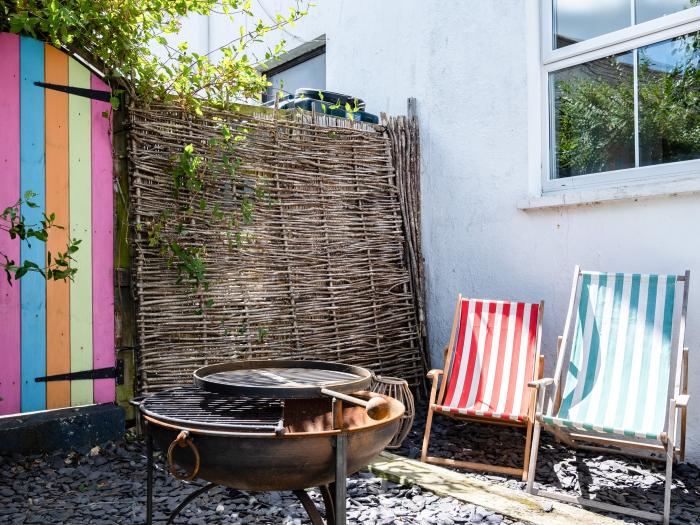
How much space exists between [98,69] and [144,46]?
0.98 ft

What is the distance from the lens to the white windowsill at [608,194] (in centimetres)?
340

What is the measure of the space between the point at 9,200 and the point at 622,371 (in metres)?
3.35

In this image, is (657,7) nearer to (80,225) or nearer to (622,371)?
(622,371)

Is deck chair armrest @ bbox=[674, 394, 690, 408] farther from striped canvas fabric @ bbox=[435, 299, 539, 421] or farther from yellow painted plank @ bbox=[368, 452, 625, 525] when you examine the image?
striped canvas fabric @ bbox=[435, 299, 539, 421]

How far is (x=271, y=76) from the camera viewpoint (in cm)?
743

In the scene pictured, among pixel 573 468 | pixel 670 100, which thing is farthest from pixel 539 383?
pixel 670 100

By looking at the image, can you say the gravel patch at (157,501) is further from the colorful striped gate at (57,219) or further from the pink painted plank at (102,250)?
the pink painted plank at (102,250)

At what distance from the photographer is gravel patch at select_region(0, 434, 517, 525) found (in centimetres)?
266

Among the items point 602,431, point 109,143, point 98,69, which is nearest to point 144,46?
point 98,69

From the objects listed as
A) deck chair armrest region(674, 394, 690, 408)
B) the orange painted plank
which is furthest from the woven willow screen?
deck chair armrest region(674, 394, 690, 408)

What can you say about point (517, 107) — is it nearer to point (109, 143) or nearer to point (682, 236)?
point (682, 236)

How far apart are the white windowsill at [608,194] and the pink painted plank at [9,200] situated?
312cm

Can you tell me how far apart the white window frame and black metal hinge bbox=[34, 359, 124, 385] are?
2986 millimetres

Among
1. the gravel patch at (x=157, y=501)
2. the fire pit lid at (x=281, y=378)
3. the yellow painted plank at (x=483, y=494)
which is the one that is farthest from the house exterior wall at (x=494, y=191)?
the fire pit lid at (x=281, y=378)
